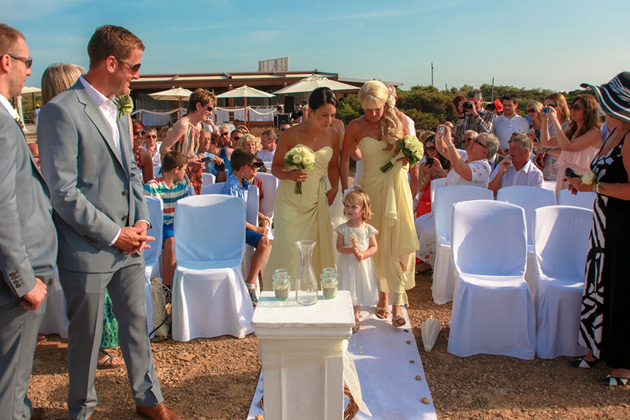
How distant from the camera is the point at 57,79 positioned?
3.33 meters

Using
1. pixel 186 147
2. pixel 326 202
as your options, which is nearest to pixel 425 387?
pixel 326 202

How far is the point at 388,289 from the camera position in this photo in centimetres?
465

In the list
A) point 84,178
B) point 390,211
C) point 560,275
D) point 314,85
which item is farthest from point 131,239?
point 314,85

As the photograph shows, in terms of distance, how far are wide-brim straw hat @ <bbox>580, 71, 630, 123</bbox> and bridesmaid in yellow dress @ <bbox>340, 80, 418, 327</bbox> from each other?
63.1 inches

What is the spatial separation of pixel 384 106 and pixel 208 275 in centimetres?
221

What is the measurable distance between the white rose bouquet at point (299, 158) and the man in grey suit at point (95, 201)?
1515 mm

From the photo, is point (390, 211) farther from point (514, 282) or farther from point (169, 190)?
point (169, 190)

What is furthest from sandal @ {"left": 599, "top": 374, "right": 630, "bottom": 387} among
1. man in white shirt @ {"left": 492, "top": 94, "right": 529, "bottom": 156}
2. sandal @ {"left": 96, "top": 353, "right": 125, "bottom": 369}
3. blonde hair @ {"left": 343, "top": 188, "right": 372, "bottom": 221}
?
man in white shirt @ {"left": 492, "top": 94, "right": 529, "bottom": 156}

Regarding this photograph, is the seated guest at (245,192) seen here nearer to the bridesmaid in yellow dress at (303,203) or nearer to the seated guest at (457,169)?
Answer: the bridesmaid in yellow dress at (303,203)

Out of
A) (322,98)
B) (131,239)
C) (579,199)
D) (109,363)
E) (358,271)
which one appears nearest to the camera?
(131,239)

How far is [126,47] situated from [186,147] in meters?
3.29

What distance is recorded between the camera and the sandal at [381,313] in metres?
4.78

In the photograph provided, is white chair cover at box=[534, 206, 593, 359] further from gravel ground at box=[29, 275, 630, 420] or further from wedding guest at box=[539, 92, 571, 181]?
wedding guest at box=[539, 92, 571, 181]

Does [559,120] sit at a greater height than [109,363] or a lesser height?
greater
